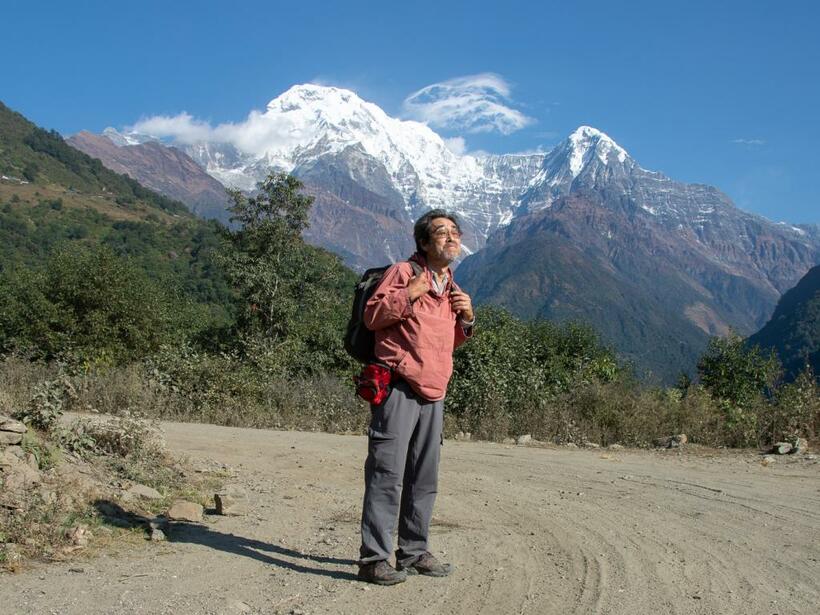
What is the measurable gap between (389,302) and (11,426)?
11.7 feet

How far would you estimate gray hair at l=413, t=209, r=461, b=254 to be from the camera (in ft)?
15.1

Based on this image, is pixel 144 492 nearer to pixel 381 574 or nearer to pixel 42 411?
pixel 42 411

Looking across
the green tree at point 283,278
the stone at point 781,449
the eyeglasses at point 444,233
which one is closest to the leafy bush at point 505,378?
the stone at point 781,449

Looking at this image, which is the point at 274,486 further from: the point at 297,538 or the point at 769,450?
the point at 769,450

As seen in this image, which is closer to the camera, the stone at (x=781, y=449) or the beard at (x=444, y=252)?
the beard at (x=444, y=252)

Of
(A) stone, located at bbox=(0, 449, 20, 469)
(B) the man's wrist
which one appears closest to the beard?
(B) the man's wrist

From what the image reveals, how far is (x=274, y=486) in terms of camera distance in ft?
23.6

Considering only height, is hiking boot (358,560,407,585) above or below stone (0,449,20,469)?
below

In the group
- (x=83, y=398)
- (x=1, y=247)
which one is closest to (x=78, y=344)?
(x=83, y=398)

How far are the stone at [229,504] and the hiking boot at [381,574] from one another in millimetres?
1899

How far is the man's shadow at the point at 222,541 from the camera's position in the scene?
4.63 meters

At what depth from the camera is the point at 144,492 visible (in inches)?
244

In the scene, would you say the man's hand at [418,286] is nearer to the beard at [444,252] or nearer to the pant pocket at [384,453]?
the beard at [444,252]

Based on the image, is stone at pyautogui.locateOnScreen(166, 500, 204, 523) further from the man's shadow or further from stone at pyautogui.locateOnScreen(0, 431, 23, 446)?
stone at pyautogui.locateOnScreen(0, 431, 23, 446)
